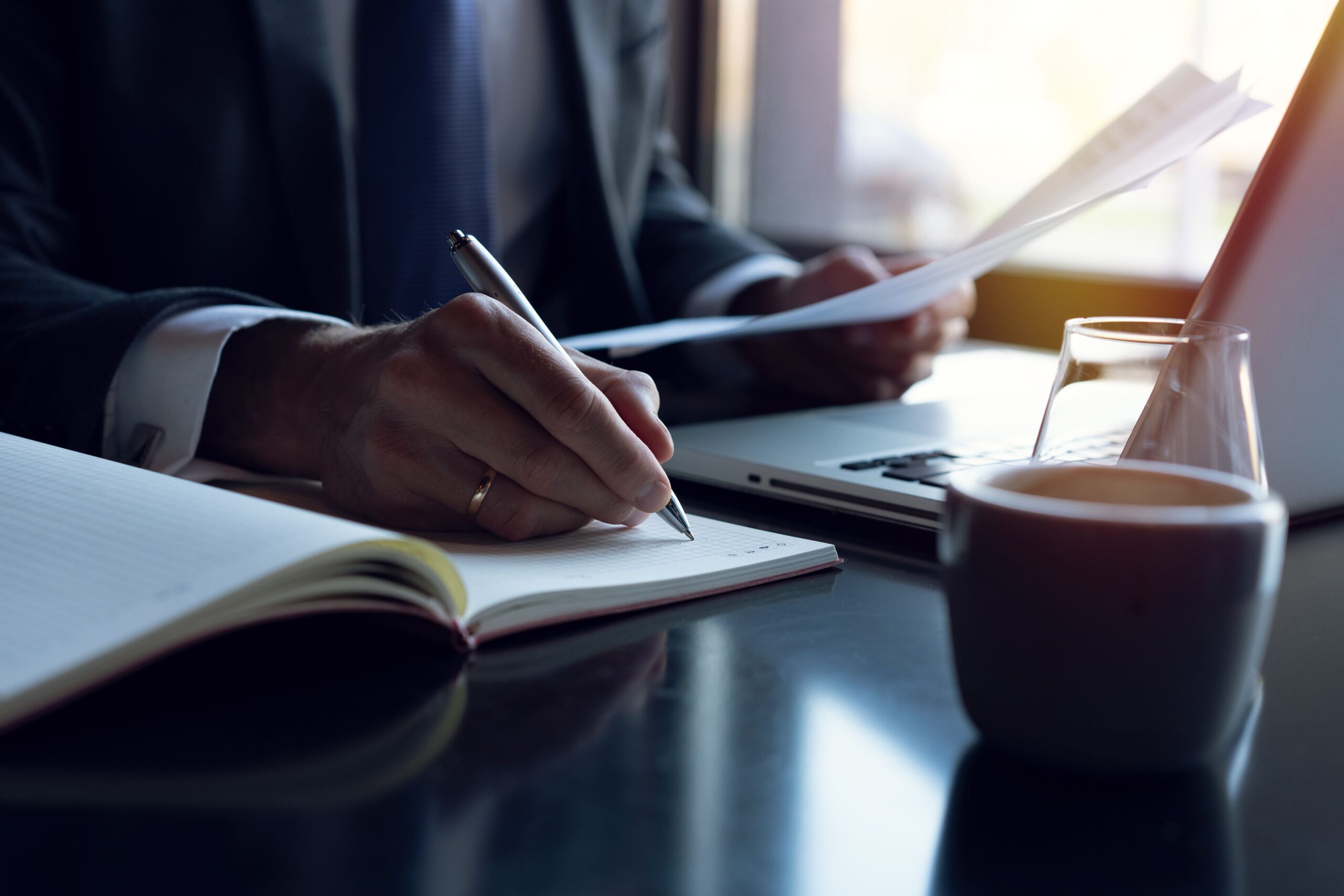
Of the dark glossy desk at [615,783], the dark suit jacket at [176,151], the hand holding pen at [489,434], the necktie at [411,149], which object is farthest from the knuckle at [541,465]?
the necktie at [411,149]

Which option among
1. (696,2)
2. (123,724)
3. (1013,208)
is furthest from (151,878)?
(696,2)

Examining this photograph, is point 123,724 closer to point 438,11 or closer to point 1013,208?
point 1013,208

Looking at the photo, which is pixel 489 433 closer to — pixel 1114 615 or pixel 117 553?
pixel 117 553

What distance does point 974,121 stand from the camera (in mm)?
1881

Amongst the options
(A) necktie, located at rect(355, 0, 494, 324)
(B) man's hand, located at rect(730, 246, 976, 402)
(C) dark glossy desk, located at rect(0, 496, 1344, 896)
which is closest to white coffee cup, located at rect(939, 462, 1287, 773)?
(C) dark glossy desk, located at rect(0, 496, 1344, 896)

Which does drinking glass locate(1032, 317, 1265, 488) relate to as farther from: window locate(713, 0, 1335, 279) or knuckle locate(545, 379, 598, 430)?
window locate(713, 0, 1335, 279)

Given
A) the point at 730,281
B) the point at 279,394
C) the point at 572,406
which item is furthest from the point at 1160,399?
the point at 730,281

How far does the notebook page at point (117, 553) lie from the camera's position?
0.37 metres

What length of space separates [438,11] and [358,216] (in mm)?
220

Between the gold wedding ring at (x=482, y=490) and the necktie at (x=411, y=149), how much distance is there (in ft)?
2.16

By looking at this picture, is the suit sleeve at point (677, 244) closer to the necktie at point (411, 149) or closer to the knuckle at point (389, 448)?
the necktie at point (411, 149)

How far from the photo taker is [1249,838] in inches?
12.4

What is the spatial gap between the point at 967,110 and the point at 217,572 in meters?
1.73

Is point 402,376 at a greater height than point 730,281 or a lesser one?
greater
